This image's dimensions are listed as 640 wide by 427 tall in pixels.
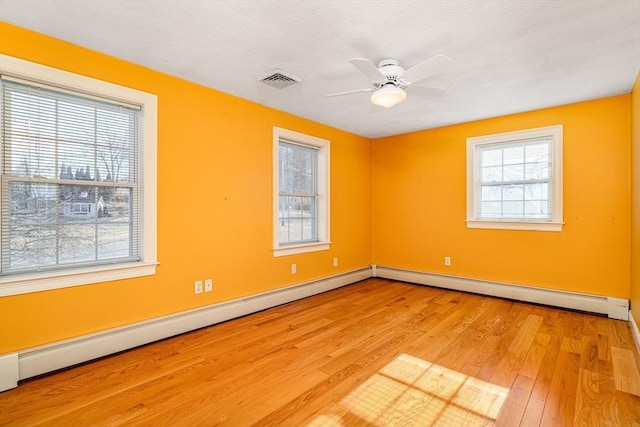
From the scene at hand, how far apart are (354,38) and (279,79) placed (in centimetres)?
98

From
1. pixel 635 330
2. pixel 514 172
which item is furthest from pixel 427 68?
pixel 635 330

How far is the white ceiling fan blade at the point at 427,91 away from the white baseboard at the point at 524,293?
2881 mm

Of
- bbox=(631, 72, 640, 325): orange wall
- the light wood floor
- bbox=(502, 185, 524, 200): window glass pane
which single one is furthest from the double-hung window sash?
bbox=(631, 72, 640, 325): orange wall

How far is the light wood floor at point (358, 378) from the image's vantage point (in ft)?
6.10

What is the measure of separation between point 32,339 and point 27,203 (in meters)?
0.99

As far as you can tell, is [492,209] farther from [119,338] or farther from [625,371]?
[119,338]

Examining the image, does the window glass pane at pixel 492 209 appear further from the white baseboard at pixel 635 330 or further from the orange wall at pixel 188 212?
the orange wall at pixel 188 212

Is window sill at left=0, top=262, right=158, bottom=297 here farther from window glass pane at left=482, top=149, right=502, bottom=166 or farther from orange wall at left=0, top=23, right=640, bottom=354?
window glass pane at left=482, top=149, right=502, bottom=166

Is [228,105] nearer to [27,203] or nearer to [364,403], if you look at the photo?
[27,203]

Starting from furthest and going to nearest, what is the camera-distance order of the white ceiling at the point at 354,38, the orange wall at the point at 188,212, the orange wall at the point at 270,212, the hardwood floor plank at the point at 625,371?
the orange wall at the point at 270,212, the orange wall at the point at 188,212, the hardwood floor plank at the point at 625,371, the white ceiling at the point at 354,38

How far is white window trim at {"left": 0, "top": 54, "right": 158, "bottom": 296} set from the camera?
2.19 meters

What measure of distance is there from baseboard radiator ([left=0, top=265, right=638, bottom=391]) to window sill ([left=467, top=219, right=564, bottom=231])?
0.78m

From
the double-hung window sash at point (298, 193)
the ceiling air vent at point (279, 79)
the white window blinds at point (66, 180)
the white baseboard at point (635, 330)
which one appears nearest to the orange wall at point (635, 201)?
the white baseboard at point (635, 330)

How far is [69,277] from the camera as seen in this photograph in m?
2.39
